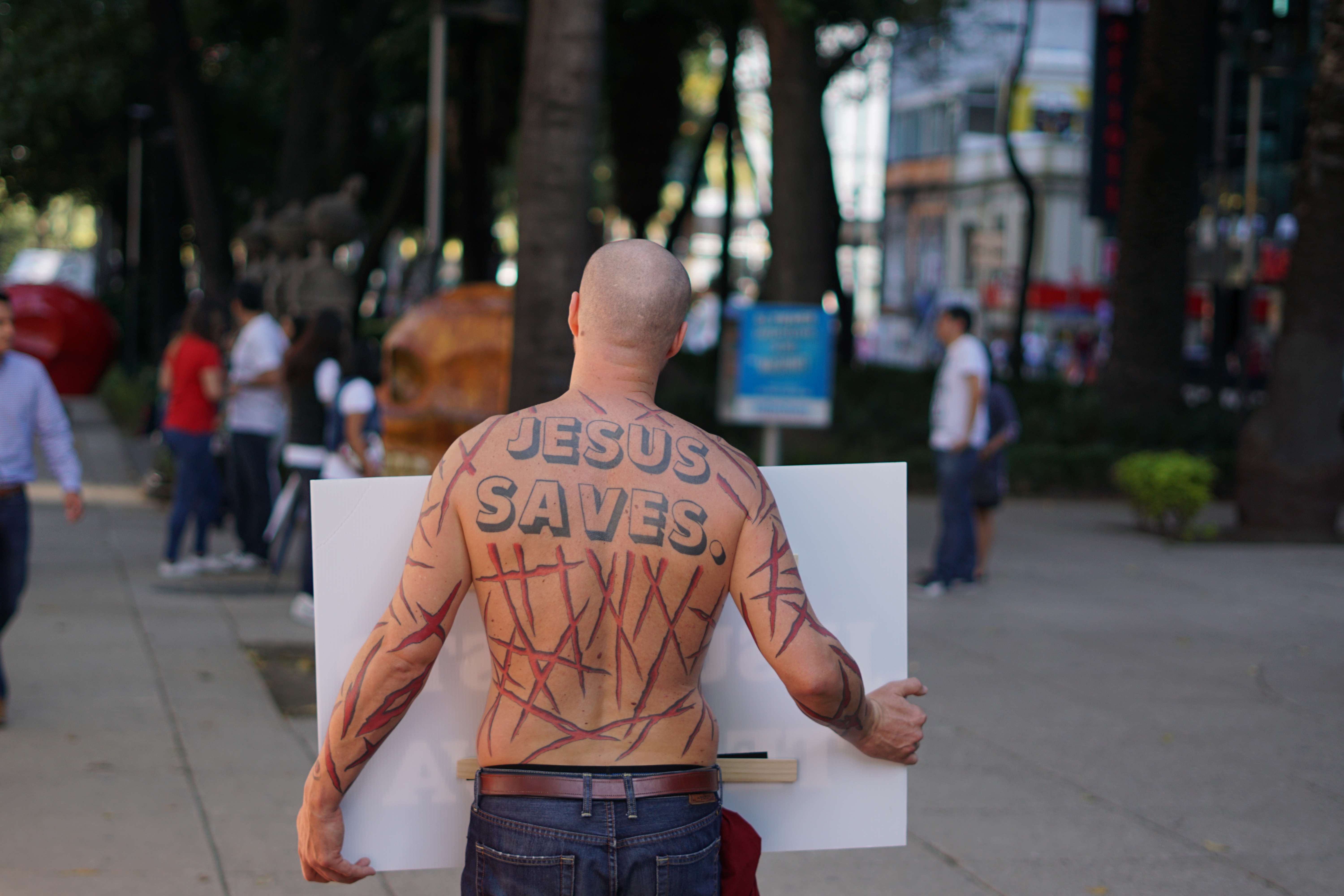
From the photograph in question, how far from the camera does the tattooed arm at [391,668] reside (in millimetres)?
2484

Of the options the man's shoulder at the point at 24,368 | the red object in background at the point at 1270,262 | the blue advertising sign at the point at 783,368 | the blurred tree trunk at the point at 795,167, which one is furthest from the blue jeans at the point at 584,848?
the red object in background at the point at 1270,262

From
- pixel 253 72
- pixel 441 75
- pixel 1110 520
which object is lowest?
pixel 1110 520

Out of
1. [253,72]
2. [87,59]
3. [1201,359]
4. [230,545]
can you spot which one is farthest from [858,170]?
[230,545]

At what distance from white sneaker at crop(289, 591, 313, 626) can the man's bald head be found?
6496 mm

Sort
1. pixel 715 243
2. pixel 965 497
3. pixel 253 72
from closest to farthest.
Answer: pixel 965 497, pixel 253 72, pixel 715 243

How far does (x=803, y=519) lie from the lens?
2.85m

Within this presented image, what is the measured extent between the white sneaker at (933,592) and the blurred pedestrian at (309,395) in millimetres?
3971

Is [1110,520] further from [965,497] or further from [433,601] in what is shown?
[433,601]

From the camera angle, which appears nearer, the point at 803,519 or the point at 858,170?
the point at 803,519

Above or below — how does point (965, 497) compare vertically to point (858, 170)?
below

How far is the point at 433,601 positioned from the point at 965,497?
7.86 m

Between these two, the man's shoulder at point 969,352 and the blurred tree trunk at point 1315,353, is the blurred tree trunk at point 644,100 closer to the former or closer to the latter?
the blurred tree trunk at point 1315,353

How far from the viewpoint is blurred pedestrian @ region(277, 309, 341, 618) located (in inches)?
357

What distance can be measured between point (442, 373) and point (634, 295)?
8.60 m
